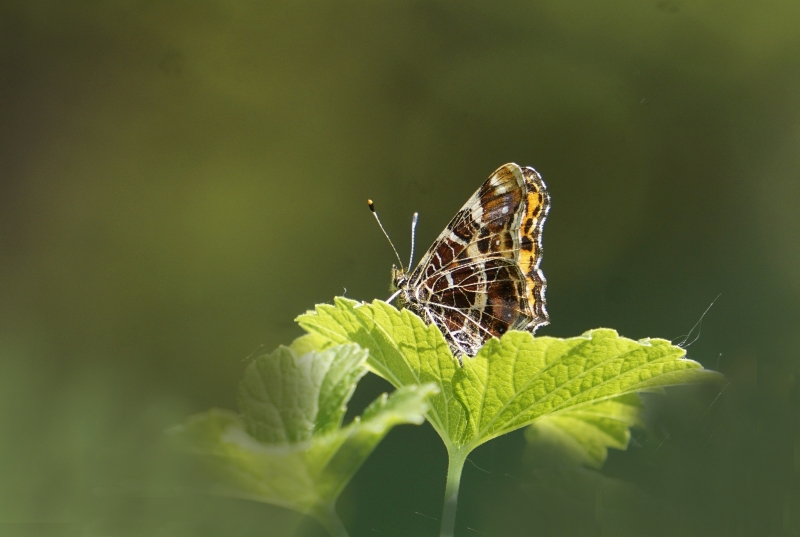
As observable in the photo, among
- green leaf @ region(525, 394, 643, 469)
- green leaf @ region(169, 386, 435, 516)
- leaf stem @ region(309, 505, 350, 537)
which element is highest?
green leaf @ region(169, 386, 435, 516)

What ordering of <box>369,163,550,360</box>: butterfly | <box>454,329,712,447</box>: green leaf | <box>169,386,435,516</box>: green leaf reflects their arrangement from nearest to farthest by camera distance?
<box>169,386,435,516</box>: green leaf, <box>454,329,712,447</box>: green leaf, <box>369,163,550,360</box>: butterfly

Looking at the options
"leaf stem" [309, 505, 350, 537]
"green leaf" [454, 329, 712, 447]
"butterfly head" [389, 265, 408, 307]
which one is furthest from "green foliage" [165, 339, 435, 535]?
"butterfly head" [389, 265, 408, 307]

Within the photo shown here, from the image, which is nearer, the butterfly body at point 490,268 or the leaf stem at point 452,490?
the leaf stem at point 452,490

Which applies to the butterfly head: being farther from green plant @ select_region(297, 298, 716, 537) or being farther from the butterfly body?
green plant @ select_region(297, 298, 716, 537)

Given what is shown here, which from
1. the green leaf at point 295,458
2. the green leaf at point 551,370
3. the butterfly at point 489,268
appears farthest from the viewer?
the butterfly at point 489,268

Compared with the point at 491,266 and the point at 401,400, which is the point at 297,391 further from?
the point at 491,266

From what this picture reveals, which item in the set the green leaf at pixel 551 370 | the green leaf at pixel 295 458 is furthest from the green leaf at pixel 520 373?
the green leaf at pixel 295 458

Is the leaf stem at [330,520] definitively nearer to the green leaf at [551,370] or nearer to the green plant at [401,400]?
the green plant at [401,400]
